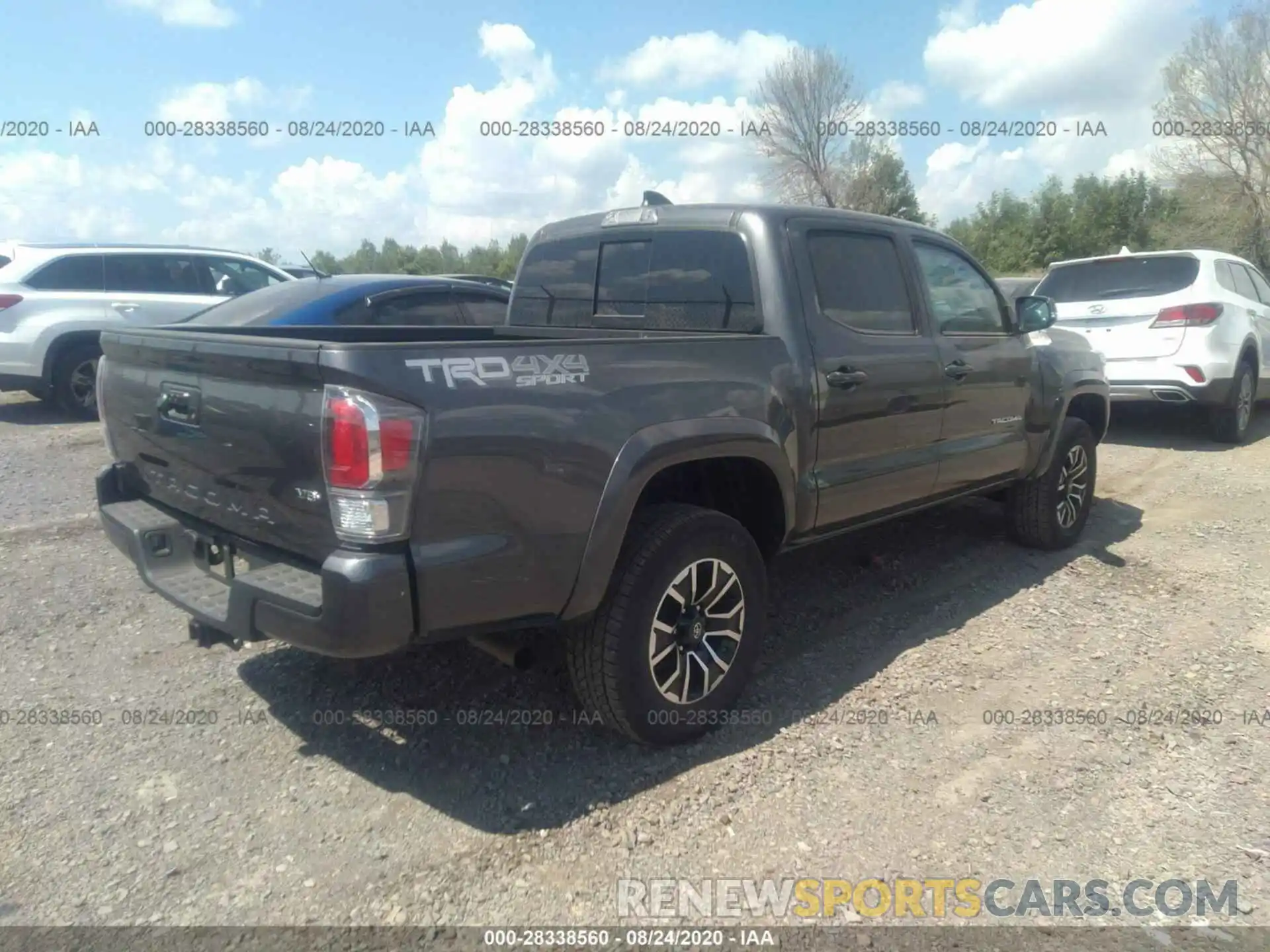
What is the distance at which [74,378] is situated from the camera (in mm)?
8969

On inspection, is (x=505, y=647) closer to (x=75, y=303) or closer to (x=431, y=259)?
(x=75, y=303)

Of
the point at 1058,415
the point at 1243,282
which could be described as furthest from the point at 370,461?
the point at 1243,282

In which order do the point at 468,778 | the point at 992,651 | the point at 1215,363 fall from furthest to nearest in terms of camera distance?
the point at 1215,363, the point at 992,651, the point at 468,778

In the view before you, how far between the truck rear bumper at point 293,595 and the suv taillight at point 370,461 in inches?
3.7

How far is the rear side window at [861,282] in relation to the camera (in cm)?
384

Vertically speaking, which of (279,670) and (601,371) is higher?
(601,371)

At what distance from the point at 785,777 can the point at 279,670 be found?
7.02ft

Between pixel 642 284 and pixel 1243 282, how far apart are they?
25.5ft

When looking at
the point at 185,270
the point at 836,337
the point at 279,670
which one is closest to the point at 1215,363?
the point at 836,337

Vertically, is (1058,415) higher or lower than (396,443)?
lower

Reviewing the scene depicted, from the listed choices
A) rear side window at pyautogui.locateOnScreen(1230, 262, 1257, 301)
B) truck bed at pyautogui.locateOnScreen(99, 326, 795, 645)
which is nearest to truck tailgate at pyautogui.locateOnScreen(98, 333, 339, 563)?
truck bed at pyautogui.locateOnScreen(99, 326, 795, 645)

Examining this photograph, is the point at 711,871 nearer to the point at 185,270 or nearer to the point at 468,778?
the point at 468,778

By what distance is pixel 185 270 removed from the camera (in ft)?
32.2

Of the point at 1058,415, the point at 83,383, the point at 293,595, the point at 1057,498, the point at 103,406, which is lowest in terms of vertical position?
the point at 1057,498
